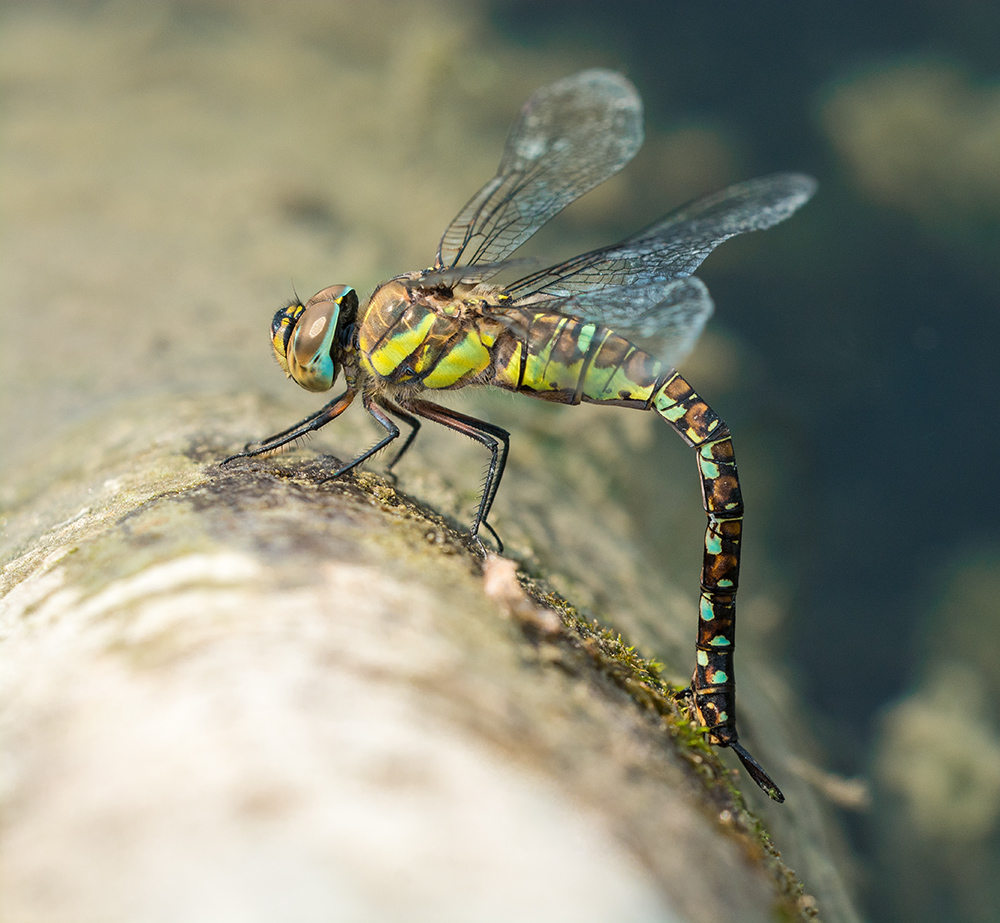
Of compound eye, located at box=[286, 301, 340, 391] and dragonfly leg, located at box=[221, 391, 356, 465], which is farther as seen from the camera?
compound eye, located at box=[286, 301, 340, 391]

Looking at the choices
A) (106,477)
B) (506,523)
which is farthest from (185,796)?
(506,523)

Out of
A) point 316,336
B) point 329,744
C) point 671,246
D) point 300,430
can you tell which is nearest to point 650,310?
point 671,246

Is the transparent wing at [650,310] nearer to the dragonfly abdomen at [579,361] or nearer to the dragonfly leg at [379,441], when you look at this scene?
the dragonfly abdomen at [579,361]

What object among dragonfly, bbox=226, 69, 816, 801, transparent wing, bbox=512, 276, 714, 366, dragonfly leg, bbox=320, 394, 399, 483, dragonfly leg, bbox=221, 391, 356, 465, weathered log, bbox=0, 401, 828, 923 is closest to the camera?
Answer: weathered log, bbox=0, 401, 828, 923

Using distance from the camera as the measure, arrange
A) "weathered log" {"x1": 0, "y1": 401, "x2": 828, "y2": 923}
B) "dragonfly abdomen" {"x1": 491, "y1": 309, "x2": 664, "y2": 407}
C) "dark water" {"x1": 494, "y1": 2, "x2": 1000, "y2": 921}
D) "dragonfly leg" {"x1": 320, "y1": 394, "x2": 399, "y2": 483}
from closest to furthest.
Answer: "weathered log" {"x1": 0, "y1": 401, "x2": 828, "y2": 923}, "dragonfly leg" {"x1": 320, "y1": 394, "x2": 399, "y2": 483}, "dragonfly abdomen" {"x1": 491, "y1": 309, "x2": 664, "y2": 407}, "dark water" {"x1": 494, "y1": 2, "x2": 1000, "y2": 921}

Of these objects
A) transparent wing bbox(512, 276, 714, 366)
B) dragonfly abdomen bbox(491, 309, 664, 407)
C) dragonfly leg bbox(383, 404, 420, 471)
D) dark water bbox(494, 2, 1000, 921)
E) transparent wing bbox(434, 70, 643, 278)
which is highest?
dark water bbox(494, 2, 1000, 921)

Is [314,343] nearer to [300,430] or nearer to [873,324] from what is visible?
[300,430]

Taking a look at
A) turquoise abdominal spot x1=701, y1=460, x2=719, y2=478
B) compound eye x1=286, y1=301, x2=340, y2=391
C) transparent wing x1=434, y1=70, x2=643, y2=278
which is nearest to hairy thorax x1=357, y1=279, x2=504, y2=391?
compound eye x1=286, y1=301, x2=340, y2=391

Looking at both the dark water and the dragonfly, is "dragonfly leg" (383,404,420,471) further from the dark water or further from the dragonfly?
the dark water

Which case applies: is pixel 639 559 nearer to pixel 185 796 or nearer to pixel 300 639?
pixel 300 639
